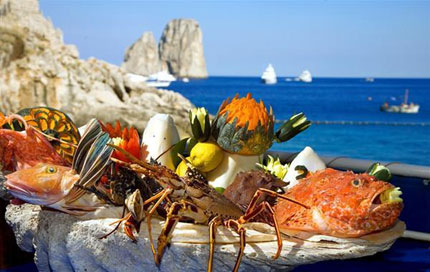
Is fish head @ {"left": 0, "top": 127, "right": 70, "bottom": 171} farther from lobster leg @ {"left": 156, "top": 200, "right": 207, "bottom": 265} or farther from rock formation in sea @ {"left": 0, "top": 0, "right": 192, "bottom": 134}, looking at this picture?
rock formation in sea @ {"left": 0, "top": 0, "right": 192, "bottom": 134}

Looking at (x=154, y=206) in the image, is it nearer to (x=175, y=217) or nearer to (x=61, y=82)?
(x=175, y=217)

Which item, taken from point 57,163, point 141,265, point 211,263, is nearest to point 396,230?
point 211,263

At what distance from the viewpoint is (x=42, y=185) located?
3.46 feet

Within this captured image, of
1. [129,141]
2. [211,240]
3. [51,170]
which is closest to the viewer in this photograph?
[211,240]

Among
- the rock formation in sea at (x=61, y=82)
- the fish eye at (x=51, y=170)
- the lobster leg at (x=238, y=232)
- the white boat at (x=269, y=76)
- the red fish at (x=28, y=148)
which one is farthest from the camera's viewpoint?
the white boat at (x=269, y=76)

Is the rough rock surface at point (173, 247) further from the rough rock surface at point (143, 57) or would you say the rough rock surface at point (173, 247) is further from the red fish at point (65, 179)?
the rough rock surface at point (143, 57)

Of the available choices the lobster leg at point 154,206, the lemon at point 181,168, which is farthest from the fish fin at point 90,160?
the lemon at point 181,168

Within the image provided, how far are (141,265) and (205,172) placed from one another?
40 centimetres

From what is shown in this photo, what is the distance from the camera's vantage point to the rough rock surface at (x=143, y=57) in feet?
186

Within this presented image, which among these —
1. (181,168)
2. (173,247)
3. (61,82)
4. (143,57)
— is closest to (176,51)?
(143,57)

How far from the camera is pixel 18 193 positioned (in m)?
1.07

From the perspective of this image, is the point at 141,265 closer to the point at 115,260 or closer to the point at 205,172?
the point at 115,260

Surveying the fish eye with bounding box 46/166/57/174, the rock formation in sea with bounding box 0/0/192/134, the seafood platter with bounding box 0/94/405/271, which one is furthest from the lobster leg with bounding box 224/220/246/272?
the rock formation in sea with bounding box 0/0/192/134

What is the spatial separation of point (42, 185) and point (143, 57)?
5744 cm
